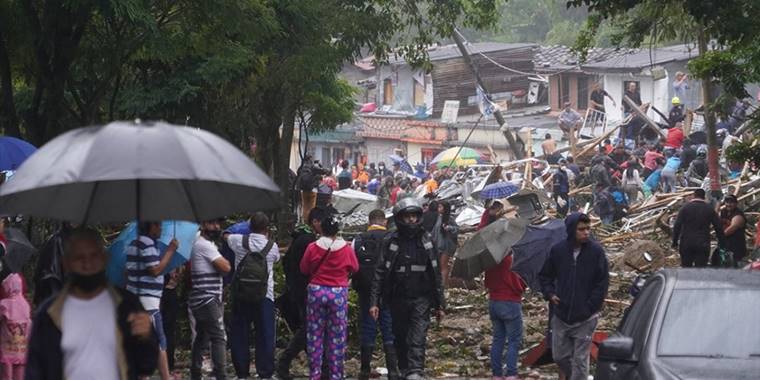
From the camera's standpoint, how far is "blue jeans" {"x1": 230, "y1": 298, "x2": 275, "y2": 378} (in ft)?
39.9

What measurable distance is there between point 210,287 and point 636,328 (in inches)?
189

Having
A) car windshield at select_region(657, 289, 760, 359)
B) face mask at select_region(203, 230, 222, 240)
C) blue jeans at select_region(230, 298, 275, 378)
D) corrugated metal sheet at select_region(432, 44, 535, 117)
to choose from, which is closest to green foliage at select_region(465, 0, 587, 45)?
corrugated metal sheet at select_region(432, 44, 535, 117)

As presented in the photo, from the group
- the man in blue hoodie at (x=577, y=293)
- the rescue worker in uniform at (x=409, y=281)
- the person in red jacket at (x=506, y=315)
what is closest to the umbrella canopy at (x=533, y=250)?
the person in red jacket at (x=506, y=315)

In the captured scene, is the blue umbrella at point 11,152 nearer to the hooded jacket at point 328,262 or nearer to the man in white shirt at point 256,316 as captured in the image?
the man in white shirt at point 256,316

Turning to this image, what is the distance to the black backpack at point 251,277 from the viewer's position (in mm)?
11867


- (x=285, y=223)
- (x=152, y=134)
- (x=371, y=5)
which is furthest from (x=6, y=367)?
(x=371, y=5)

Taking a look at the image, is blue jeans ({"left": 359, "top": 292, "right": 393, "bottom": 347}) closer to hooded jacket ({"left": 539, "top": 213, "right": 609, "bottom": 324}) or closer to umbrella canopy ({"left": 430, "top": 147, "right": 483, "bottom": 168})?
hooded jacket ({"left": 539, "top": 213, "right": 609, "bottom": 324})

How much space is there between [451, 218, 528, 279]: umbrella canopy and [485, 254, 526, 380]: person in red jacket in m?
0.17

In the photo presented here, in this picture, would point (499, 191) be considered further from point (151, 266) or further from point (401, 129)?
point (401, 129)

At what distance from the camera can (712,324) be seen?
743 cm

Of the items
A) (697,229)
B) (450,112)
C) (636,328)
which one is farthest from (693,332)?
(450,112)

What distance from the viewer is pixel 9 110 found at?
1598 cm

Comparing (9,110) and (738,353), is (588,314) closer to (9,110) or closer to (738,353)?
(738,353)

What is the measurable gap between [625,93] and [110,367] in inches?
1877
